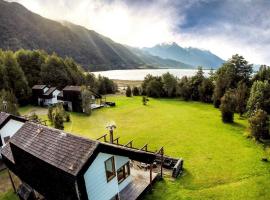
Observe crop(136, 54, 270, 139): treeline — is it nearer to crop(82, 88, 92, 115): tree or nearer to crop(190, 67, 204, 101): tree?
crop(190, 67, 204, 101): tree

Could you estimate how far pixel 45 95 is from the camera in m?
50.6

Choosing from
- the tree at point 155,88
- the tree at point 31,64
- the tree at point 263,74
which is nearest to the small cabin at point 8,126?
the tree at point 31,64

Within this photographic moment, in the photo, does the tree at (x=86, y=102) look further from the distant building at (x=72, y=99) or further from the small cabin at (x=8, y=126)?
the small cabin at (x=8, y=126)

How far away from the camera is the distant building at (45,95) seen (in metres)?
50.4

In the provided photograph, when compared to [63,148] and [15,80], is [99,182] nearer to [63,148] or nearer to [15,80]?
[63,148]

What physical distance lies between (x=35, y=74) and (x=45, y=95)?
59.7 feet

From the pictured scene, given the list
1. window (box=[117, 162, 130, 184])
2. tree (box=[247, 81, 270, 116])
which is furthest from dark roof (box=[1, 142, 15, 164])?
tree (box=[247, 81, 270, 116])

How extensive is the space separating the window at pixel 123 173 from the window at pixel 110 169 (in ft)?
4.72

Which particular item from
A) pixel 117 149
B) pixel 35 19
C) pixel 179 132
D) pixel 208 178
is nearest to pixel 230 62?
pixel 179 132

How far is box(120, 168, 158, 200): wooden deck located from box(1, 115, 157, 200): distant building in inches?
2.8

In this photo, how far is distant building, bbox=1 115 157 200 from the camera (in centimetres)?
923

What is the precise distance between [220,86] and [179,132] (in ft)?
91.0

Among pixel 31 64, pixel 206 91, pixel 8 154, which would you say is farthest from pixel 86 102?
pixel 206 91

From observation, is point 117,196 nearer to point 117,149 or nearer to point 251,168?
point 117,149
